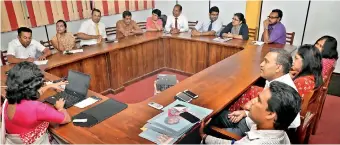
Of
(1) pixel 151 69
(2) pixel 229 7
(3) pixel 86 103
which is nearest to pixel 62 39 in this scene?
(1) pixel 151 69

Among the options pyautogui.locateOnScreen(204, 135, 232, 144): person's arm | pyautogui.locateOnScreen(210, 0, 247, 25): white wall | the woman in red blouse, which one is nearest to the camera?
pyautogui.locateOnScreen(204, 135, 232, 144): person's arm

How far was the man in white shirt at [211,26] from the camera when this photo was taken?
4.68m

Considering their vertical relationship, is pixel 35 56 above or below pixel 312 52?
below

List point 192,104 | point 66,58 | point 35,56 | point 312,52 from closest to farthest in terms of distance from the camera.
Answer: point 192,104 < point 312,52 < point 66,58 < point 35,56

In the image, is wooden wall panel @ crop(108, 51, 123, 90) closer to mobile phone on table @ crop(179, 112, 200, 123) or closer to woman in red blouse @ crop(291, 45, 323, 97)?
mobile phone on table @ crop(179, 112, 200, 123)

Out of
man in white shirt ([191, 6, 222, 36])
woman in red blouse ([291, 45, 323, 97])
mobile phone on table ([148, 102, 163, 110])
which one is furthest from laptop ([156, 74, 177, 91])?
man in white shirt ([191, 6, 222, 36])

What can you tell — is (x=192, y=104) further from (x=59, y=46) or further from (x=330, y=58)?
(x=59, y=46)

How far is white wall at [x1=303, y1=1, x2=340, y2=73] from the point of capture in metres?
4.54

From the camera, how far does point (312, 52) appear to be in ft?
7.43

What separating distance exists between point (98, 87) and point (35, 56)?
1.03 meters

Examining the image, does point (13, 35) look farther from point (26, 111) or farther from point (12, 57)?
point (26, 111)

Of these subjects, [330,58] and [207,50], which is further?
[207,50]

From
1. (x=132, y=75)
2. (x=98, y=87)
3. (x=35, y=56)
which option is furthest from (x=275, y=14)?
(x=35, y=56)

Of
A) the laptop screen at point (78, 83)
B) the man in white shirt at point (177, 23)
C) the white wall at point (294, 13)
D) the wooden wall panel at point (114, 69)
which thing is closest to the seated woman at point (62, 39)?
the wooden wall panel at point (114, 69)
